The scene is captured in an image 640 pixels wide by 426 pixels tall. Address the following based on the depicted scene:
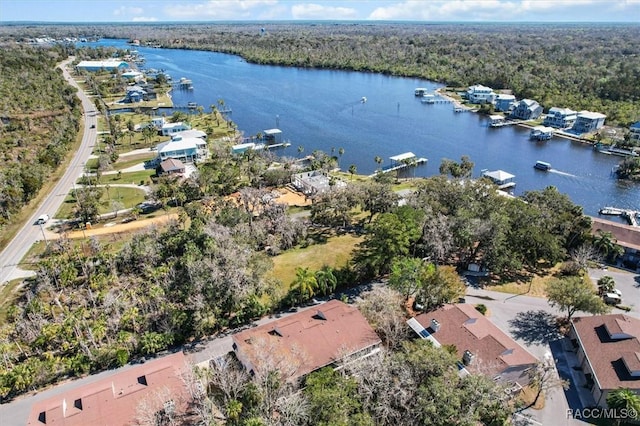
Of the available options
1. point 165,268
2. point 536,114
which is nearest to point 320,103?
point 536,114

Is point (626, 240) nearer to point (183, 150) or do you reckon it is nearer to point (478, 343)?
point (478, 343)

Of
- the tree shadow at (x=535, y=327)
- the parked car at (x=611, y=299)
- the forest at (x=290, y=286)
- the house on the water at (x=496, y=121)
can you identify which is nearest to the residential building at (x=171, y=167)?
the forest at (x=290, y=286)

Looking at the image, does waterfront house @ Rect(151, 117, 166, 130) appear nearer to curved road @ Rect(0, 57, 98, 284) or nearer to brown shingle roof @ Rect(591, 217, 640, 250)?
curved road @ Rect(0, 57, 98, 284)

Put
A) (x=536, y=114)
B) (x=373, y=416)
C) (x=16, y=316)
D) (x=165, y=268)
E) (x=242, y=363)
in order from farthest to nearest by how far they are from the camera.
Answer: (x=536, y=114), (x=165, y=268), (x=16, y=316), (x=242, y=363), (x=373, y=416)

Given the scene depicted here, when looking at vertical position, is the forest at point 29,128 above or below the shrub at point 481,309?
above

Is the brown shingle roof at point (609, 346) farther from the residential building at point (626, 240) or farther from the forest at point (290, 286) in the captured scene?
the residential building at point (626, 240)

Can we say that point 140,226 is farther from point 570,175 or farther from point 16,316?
point 570,175
